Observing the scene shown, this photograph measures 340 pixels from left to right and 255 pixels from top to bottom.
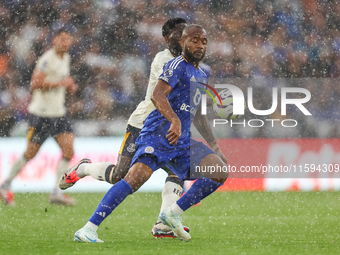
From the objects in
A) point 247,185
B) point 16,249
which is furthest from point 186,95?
point 247,185

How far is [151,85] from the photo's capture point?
4582mm

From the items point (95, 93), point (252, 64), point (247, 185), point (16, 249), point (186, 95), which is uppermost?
point (252, 64)

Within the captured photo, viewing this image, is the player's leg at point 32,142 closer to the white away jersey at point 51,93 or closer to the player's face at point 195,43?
the white away jersey at point 51,93

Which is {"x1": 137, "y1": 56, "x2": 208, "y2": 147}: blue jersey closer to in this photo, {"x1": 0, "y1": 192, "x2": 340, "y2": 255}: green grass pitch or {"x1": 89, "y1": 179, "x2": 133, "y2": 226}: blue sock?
{"x1": 89, "y1": 179, "x2": 133, "y2": 226}: blue sock

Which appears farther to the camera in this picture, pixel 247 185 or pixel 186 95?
pixel 247 185

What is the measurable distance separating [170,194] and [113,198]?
0.75 m

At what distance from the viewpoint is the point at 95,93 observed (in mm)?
10211

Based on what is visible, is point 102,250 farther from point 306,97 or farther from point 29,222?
point 306,97

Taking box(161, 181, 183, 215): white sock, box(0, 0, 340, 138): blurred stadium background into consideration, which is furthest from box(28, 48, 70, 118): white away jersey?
box(0, 0, 340, 138): blurred stadium background

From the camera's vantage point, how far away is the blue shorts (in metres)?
3.84

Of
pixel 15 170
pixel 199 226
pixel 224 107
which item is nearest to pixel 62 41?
pixel 15 170

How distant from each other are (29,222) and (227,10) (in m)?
7.48

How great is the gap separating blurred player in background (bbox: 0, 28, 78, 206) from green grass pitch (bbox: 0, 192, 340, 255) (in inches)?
12.5

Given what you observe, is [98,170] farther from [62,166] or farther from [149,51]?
[149,51]
